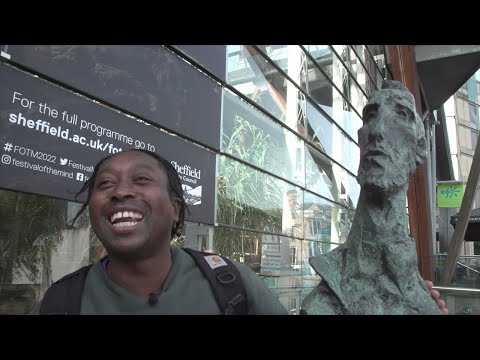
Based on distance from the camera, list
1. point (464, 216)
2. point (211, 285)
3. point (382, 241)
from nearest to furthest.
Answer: point (211, 285) → point (382, 241) → point (464, 216)

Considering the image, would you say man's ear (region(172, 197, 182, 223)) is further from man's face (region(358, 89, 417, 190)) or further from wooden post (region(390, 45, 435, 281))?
wooden post (region(390, 45, 435, 281))

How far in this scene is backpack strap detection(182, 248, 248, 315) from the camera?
162cm

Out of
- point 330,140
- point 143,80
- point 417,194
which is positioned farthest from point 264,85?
point 417,194

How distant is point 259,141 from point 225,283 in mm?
8034

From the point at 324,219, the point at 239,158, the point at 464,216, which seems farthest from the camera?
the point at 324,219

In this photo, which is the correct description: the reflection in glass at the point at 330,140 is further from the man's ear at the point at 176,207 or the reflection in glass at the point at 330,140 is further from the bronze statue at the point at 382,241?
the man's ear at the point at 176,207

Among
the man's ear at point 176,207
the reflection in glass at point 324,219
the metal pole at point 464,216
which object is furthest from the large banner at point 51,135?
the metal pole at point 464,216

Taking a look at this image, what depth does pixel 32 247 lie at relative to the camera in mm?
5043

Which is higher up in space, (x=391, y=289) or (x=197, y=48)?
(x=197, y=48)

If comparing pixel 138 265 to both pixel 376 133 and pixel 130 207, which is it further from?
pixel 376 133
